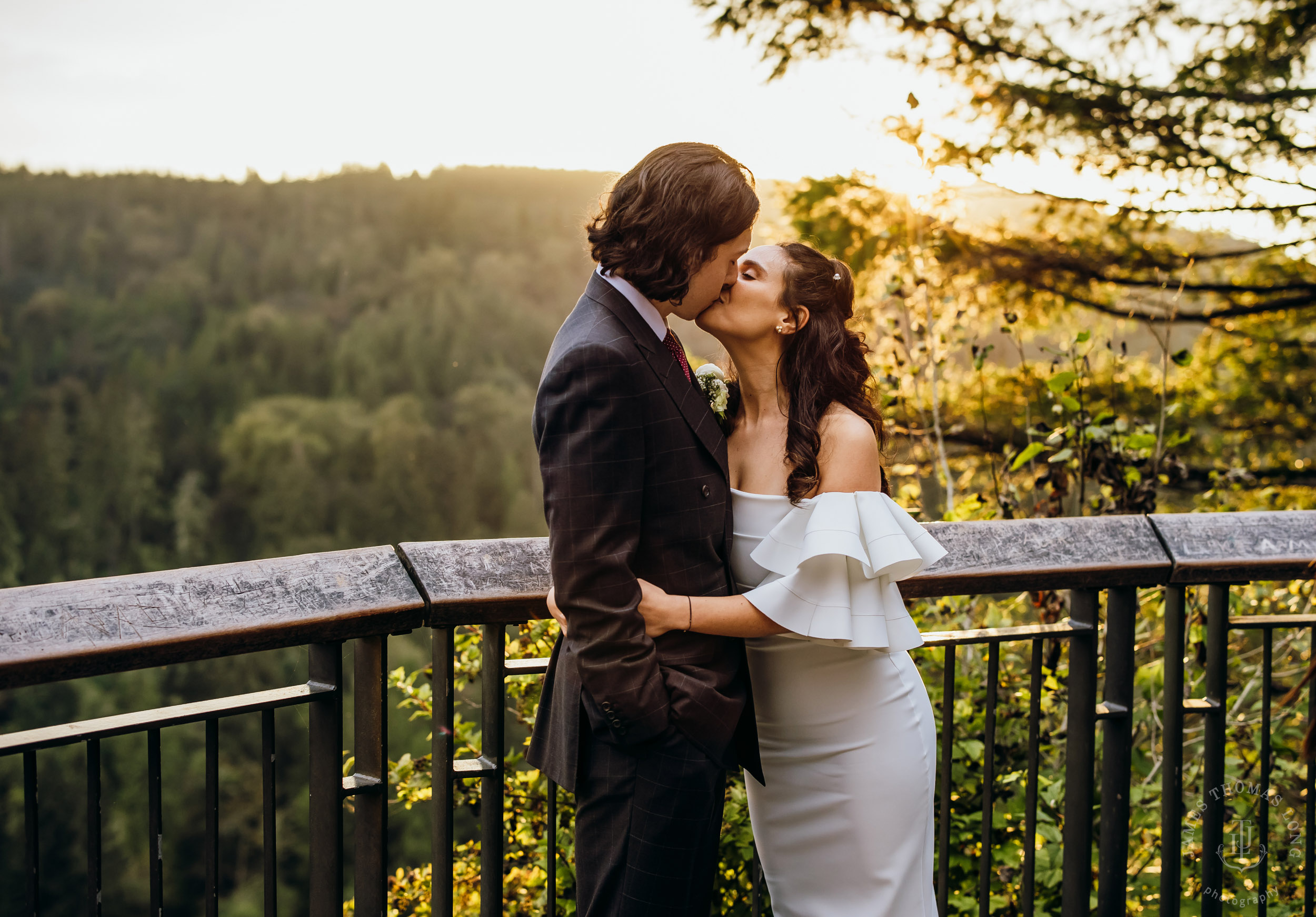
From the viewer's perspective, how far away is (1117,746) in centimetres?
209

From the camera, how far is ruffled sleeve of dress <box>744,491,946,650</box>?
1604 mm

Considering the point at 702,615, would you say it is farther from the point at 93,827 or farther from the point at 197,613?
the point at 93,827

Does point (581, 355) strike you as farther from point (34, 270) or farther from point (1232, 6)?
point (34, 270)

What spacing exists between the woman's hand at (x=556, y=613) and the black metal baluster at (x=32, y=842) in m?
0.75

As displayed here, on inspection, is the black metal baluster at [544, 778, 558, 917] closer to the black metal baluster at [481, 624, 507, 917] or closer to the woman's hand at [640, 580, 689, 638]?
the black metal baluster at [481, 624, 507, 917]

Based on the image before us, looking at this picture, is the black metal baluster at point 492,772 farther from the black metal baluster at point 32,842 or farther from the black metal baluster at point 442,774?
the black metal baluster at point 32,842

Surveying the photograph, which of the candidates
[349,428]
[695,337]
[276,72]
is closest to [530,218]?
[349,428]

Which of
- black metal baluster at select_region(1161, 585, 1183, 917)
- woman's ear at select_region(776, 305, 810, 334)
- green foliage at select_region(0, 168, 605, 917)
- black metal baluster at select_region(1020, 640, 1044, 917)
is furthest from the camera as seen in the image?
green foliage at select_region(0, 168, 605, 917)

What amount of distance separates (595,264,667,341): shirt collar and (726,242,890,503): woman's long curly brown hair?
414mm

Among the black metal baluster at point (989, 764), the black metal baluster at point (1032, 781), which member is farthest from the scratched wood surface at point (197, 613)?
the black metal baluster at point (1032, 781)

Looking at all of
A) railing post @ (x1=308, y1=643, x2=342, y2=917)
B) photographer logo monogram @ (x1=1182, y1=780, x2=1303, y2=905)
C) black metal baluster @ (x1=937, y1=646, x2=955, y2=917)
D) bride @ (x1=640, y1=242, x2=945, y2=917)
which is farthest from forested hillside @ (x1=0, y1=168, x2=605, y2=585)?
railing post @ (x1=308, y1=643, x2=342, y2=917)

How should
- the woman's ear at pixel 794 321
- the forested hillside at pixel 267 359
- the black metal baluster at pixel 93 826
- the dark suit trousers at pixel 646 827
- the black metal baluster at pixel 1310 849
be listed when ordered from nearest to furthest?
the black metal baluster at pixel 93 826, the dark suit trousers at pixel 646 827, the woman's ear at pixel 794 321, the black metal baluster at pixel 1310 849, the forested hillside at pixel 267 359

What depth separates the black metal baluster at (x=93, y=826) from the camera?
127 centimetres

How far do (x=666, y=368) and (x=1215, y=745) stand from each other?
1.73 meters
